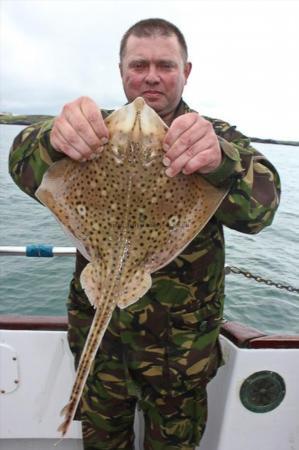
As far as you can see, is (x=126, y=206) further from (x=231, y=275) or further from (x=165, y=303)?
(x=231, y=275)

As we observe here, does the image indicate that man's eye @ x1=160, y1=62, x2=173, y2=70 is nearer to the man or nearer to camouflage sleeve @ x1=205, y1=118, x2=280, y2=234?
the man

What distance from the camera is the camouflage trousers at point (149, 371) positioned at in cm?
250

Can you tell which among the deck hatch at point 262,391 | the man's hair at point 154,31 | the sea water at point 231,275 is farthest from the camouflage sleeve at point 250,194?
the sea water at point 231,275

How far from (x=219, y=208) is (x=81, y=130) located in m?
0.85

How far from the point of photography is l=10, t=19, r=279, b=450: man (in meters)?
2.16

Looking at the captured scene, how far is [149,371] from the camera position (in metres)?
2.57

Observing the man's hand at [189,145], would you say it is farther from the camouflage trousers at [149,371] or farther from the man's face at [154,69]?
the camouflage trousers at [149,371]

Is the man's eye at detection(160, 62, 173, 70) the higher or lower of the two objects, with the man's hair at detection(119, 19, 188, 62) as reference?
lower

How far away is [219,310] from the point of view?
2619mm

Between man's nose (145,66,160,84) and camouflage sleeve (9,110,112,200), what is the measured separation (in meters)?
0.31

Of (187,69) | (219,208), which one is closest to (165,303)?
(219,208)

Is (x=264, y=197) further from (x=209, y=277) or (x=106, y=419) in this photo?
(x=106, y=419)

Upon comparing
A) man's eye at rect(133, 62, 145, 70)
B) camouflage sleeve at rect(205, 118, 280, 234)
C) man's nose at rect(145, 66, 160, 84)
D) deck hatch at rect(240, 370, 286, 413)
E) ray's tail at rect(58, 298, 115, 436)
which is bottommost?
deck hatch at rect(240, 370, 286, 413)

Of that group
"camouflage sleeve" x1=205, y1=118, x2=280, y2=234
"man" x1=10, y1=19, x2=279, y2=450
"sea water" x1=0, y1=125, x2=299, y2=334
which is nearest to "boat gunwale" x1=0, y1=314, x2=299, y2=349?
"man" x1=10, y1=19, x2=279, y2=450
